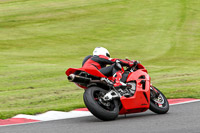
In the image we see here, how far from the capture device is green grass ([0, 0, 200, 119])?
1342 cm

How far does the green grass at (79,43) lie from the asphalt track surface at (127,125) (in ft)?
5.77

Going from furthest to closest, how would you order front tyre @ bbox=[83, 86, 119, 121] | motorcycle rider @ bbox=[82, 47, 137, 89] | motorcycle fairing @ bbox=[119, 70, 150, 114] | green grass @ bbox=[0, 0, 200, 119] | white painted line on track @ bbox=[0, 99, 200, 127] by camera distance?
green grass @ bbox=[0, 0, 200, 119]
white painted line on track @ bbox=[0, 99, 200, 127]
motorcycle rider @ bbox=[82, 47, 137, 89]
motorcycle fairing @ bbox=[119, 70, 150, 114]
front tyre @ bbox=[83, 86, 119, 121]

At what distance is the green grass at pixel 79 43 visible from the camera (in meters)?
13.4

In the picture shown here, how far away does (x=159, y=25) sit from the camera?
135ft

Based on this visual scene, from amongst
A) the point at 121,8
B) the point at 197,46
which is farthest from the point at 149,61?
the point at 121,8

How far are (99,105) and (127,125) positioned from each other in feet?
2.23

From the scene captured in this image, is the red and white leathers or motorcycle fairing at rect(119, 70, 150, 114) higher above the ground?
the red and white leathers

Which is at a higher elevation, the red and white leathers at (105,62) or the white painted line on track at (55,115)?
the red and white leathers at (105,62)

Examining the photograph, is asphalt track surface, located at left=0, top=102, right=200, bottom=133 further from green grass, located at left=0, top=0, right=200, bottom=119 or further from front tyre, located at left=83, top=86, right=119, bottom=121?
green grass, located at left=0, top=0, right=200, bottom=119

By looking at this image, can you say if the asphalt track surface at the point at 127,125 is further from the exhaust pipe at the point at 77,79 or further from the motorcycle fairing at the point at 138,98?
the exhaust pipe at the point at 77,79

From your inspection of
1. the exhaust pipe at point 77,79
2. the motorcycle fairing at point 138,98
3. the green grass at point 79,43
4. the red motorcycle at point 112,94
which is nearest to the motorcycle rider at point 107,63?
the red motorcycle at point 112,94

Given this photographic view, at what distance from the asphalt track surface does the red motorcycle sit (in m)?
0.20

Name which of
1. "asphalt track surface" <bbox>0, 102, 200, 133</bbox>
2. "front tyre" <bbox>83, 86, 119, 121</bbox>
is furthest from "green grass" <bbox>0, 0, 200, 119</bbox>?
"front tyre" <bbox>83, 86, 119, 121</bbox>

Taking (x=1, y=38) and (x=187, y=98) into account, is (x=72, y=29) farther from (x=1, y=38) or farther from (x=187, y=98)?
(x=187, y=98)
